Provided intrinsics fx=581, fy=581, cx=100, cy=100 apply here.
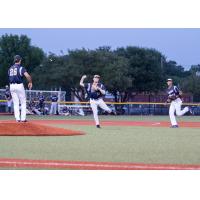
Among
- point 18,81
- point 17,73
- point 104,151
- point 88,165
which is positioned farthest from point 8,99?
point 88,165

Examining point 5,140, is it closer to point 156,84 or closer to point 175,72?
point 156,84

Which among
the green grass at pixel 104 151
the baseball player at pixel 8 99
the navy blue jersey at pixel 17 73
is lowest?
the green grass at pixel 104 151

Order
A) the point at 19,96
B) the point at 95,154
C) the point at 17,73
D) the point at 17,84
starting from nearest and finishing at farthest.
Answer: the point at 95,154 → the point at 17,73 → the point at 17,84 → the point at 19,96

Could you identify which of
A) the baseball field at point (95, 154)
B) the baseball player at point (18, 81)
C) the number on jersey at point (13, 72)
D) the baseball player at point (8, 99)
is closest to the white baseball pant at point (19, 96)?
the baseball player at point (18, 81)

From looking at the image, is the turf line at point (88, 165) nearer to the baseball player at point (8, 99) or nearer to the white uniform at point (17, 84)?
the white uniform at point (17, 84)

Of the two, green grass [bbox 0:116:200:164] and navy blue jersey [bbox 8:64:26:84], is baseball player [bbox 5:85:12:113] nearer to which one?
navy blue jersey [bbox 8:64:26:84]

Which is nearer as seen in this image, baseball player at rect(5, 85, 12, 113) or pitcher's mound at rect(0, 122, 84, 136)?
pitcher's mound at rect(0, 122, 84, 136)

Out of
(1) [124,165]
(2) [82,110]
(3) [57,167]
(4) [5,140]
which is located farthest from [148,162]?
(2) [82,110]

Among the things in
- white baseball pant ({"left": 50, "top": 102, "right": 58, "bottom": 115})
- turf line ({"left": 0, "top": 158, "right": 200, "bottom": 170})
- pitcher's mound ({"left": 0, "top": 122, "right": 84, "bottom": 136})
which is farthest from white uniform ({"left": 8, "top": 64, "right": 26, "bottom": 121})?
white baseball pant ({"left": 50, "top": 102, "right": 58, "bottom": 115})

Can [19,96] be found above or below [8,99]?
above

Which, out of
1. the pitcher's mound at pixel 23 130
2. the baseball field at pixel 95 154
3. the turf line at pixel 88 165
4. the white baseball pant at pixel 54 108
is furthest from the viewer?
the white baseball pant at pixel 54 108

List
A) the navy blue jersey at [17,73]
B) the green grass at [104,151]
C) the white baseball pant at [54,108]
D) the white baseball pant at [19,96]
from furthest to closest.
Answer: the white baseball pant at [54,108] → the white baseball pant at [19,96] → the navy blue jersey at [17,73] → the green grass at [104,151]

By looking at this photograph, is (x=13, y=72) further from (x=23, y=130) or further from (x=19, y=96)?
(x=23, y=130)

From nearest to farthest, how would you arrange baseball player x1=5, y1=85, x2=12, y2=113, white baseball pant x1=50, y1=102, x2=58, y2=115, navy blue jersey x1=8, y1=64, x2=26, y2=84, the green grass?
the green grass, navy blue jersey x1=8, y1=64, x2=26, y2=84, baseball player x1=5, y1=85, x2=12, y2=113, white baseball pant x1=50, y1=102, x2=58, y2=115
